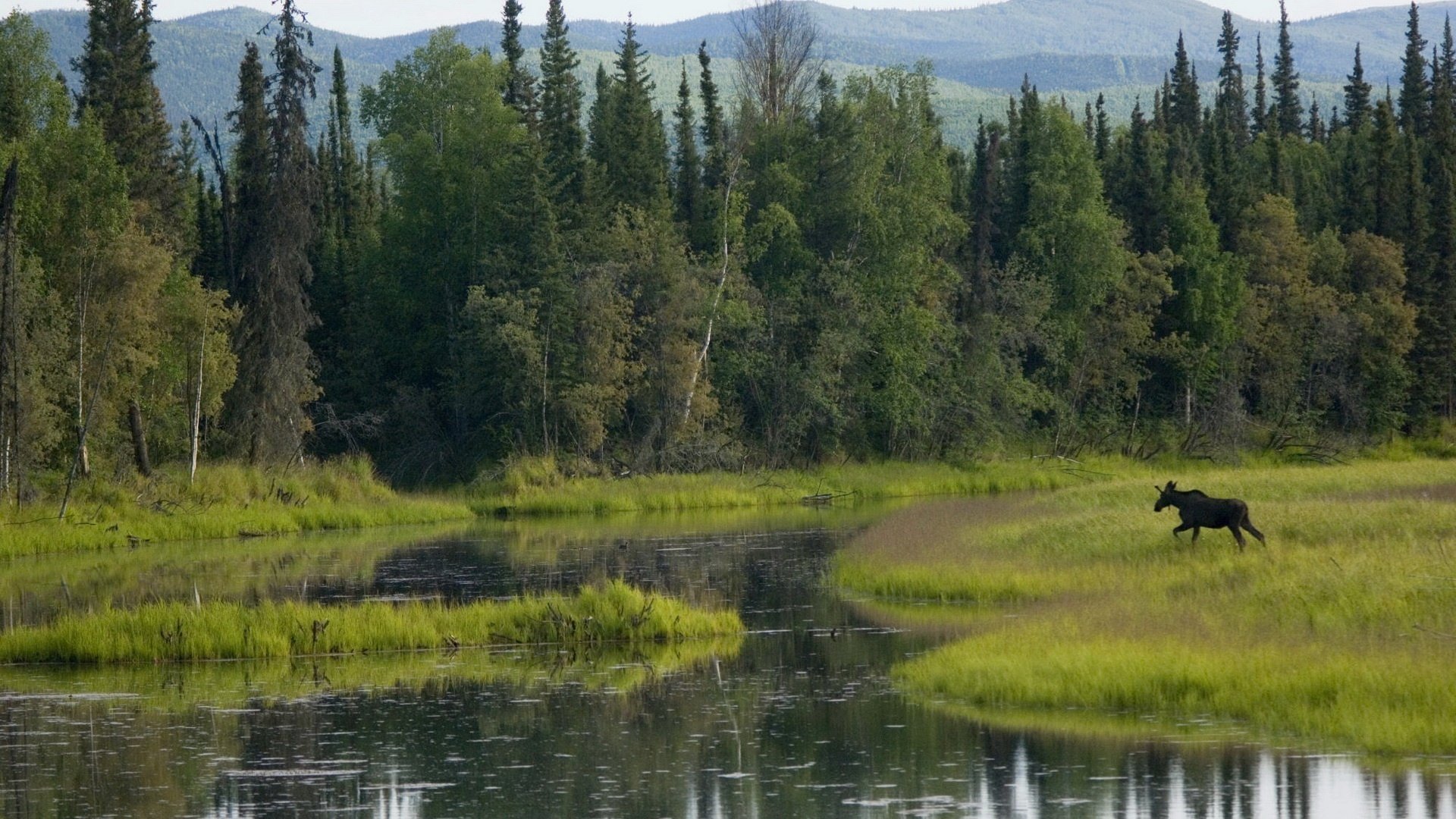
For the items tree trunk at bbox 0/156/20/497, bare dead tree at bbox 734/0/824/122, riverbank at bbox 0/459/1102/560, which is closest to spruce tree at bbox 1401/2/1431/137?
bare dead tree at bbox 734/0/824/122

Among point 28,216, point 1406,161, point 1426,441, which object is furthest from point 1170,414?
point 28,216

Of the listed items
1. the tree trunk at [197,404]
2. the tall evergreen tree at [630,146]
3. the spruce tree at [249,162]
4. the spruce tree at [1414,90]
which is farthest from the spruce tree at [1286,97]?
the tree trunk at [197,404]

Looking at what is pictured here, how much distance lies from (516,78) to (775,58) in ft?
41.8

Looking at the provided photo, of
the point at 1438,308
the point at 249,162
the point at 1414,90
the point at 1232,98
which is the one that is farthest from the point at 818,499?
the point at 1232,98

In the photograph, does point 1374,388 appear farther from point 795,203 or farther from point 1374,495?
point 1374,495

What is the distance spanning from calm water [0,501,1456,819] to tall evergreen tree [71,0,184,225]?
3411cm

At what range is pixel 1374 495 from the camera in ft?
135

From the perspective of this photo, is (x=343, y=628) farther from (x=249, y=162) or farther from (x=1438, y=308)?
(x=1438, y=308)

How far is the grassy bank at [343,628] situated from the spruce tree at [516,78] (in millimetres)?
50593

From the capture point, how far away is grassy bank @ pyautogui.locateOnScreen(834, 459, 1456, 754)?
18.3m

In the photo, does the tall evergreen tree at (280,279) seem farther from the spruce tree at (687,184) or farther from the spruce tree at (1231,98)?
the spruce tree at (1231,98)

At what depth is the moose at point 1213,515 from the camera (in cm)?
2942

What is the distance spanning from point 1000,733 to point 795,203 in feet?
186

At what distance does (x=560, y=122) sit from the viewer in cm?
7362
